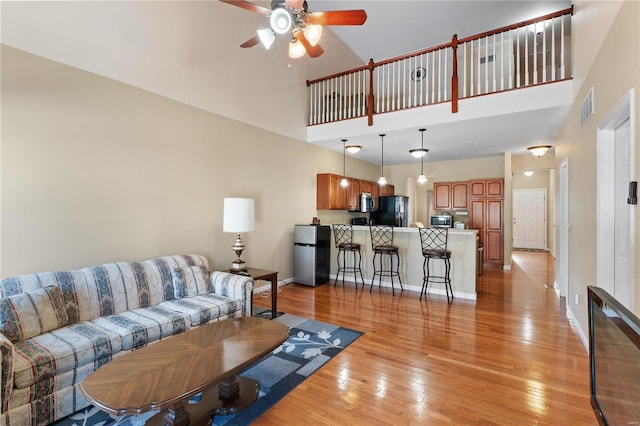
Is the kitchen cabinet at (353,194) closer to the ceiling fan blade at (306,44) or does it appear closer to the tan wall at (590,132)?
the tan wall at (590,132)

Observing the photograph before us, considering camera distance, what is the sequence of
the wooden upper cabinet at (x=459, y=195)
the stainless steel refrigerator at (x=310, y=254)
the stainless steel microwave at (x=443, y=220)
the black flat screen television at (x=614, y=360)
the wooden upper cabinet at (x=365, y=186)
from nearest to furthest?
the black flat screen television at (x=614, y=360), the stainless steel refrigerator at (x=310, y=254), the stainless steel microwave at (x=443, y=220), the wooden upper cabinet at (x=365, y=186), the wooden upper cabinet at (x=459, y=195)

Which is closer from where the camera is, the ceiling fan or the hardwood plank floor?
the hardwood plank floor

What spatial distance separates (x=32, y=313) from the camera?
2.13 metres

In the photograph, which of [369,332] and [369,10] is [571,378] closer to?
[369,332]

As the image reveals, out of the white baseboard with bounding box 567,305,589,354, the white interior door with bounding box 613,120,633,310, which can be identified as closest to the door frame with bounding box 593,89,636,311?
the white interior door with bounding box 613,120,633,310

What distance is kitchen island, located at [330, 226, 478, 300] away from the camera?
465 cm

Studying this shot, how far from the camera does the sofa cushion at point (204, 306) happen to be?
277 centimetres

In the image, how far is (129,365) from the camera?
69.5 inches

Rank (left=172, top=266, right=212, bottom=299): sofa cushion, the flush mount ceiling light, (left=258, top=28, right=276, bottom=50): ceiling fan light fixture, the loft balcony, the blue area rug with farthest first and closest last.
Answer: the flush mount ceiling light, the loft balcony, (left=172, top=266, right=212, bottom=299): sofa cushion, (left=258, top=28, right=276, bottom=50): ceiling fan light fixture, the blue area rug

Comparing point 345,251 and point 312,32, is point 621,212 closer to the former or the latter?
point 312,32

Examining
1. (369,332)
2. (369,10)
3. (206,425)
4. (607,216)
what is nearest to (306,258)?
(369,332)

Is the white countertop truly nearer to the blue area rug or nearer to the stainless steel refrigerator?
the stainless steel refrigerator

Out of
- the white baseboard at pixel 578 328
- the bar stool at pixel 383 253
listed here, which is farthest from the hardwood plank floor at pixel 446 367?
the bar stool at pixel 383 253

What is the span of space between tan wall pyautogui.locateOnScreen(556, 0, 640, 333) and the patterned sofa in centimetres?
321
